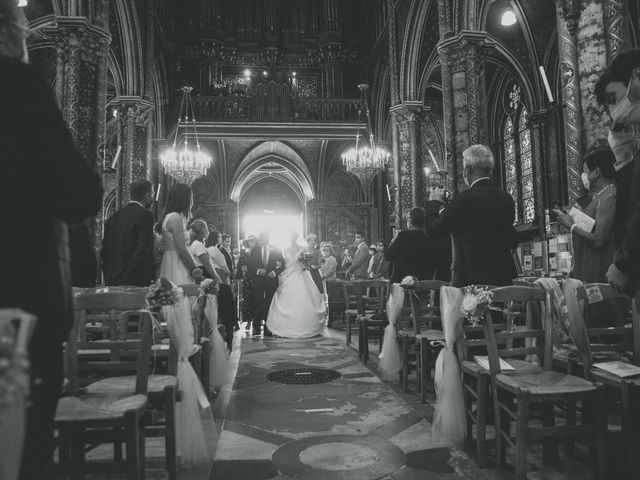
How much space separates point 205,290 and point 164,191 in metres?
11.8

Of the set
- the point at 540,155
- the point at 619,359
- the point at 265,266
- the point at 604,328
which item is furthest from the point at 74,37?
the point at 540,155

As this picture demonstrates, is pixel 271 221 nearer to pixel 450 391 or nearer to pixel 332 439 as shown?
pixel 332 439

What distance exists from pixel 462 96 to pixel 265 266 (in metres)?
4.47

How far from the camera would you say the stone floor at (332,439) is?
280 cm

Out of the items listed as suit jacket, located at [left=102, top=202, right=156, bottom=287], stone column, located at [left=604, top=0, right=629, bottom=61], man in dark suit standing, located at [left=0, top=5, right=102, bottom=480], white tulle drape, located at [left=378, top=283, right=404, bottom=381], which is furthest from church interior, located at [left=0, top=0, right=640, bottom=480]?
suit jacket, located at [left=102, top=202, right=156, bottom=287]

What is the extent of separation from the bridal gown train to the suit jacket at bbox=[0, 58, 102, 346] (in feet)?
24.2

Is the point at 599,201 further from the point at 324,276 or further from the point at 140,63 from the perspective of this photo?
the point at 140,63

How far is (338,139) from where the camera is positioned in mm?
17250

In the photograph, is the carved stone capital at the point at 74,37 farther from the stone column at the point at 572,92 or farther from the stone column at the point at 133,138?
the stone column at the point at 572,92

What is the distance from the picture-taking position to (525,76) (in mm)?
14672

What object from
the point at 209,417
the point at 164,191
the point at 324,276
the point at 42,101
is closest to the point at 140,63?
the point at 164,191

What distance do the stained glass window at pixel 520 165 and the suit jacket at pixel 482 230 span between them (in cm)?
1257

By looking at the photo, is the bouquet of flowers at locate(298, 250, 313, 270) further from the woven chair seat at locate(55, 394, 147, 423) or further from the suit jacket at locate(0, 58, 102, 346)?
the suit jacket at locate(0, 58, 102, 346)

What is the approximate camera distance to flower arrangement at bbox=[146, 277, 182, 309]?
2.54 meters
